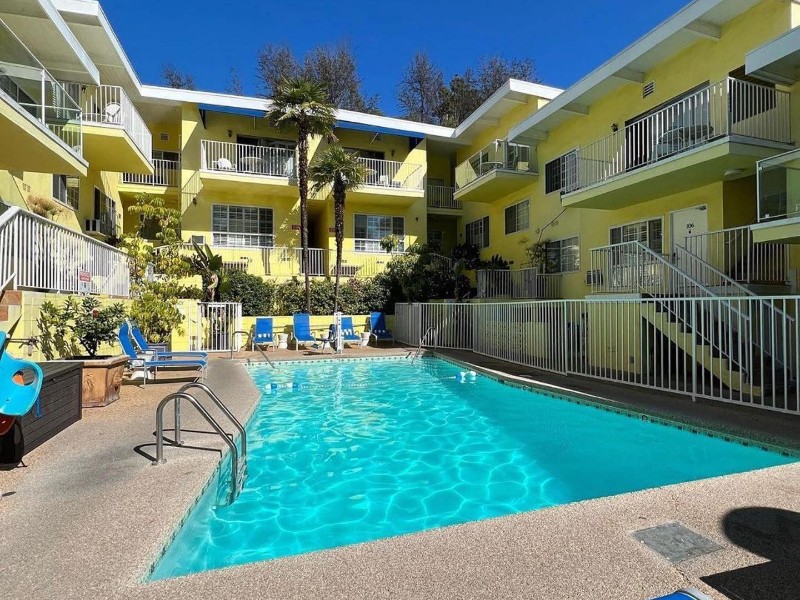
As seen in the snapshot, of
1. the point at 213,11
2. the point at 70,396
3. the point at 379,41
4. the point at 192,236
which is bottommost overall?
the point at 70,396

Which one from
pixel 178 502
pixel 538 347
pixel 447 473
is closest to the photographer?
pixel 178 502

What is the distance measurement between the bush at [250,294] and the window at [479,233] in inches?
398

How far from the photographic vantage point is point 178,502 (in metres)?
3.60

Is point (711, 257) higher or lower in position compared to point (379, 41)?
lower

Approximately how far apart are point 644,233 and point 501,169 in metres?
6.45

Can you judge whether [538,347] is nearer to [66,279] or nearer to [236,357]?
[236,357]

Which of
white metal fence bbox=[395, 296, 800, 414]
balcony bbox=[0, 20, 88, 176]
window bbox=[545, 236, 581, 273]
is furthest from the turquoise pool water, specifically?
window bbox=[545, 236, 581, 273]

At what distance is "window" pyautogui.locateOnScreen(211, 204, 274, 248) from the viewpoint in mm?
20750

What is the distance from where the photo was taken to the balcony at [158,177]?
814 inches

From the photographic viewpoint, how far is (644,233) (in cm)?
1318

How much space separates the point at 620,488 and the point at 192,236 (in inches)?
771

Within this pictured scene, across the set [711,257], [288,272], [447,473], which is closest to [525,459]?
[447,473]

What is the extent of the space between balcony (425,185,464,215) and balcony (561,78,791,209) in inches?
436

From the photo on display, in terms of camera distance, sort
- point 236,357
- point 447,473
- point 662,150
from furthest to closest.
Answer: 1. point 236,357
2. point 662,150
3. point 447,473
